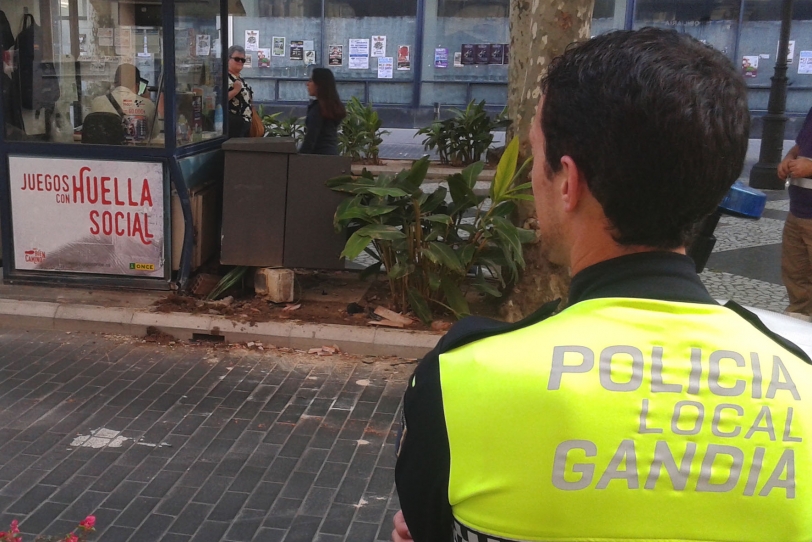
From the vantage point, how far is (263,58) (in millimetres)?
19453

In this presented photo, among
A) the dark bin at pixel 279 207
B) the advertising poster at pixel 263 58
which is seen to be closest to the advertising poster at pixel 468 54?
the advertising poster at pixel 263 58

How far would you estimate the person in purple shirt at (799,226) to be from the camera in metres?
6.13

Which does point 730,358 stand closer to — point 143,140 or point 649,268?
point 649,268

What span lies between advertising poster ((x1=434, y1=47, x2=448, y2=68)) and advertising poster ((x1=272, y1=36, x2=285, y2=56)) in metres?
3.44

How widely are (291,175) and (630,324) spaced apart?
5.68 meters

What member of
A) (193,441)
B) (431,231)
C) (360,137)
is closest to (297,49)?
(360,137)

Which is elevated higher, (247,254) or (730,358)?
(730,358)

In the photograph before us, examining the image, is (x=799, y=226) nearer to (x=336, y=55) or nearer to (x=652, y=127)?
(x=652, y=127)

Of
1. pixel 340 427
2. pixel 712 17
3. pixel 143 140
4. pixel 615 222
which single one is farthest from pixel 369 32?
pixel 615 222

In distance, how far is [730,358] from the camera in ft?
3.59

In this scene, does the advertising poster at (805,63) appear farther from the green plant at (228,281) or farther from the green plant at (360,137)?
the green plant at (228,281)

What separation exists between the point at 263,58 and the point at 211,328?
47.2ft

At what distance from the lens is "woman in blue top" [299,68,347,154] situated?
26.2 ft

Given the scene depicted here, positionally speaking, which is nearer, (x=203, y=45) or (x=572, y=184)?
(x=572, y=184)
